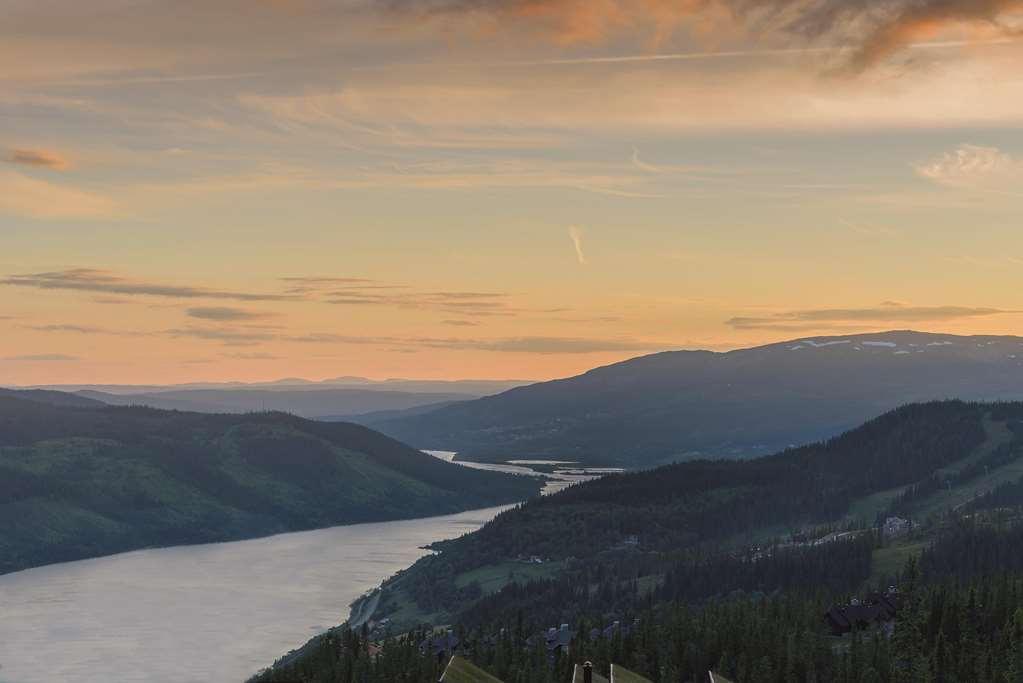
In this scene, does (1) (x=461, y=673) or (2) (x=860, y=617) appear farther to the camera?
(2) (x=860, y=617)

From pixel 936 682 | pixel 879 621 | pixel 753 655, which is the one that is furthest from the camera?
pixel 879 621

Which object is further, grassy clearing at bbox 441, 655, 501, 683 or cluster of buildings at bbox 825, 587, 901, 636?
cluster of buildings at bbox 825, 587, 901, 636

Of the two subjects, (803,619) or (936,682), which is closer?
(936,682)

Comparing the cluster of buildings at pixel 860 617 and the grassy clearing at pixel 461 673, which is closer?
the grassy clearing at pixel 461 673

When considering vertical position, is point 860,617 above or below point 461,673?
below

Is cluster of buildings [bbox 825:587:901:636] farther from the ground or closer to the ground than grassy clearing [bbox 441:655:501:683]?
closer to the ground

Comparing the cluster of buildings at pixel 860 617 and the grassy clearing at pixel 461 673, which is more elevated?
the grassy clearing at pixel 461 673

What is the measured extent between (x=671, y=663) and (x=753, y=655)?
425 inches

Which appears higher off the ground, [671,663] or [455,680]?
[455,680]

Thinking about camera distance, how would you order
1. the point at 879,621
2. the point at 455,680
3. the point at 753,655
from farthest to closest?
the point at 879,621 → the point at 753,655 → the point at 455,680

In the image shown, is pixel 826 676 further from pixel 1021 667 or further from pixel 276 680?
pixel 276 680

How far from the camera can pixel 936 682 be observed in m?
157

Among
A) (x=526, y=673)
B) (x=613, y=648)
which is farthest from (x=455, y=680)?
(x=613, y=648)

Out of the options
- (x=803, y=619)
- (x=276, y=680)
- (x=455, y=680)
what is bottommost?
(x=276, y=680)
